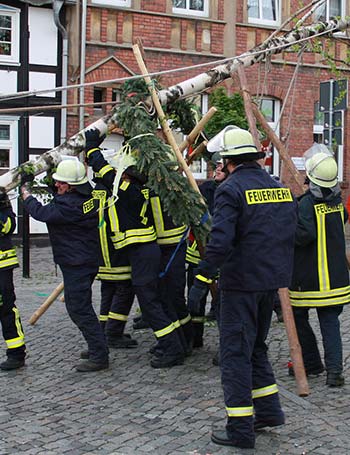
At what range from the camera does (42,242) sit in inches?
662

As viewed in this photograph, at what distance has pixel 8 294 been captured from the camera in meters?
6.57

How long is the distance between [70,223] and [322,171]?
6.93 ft

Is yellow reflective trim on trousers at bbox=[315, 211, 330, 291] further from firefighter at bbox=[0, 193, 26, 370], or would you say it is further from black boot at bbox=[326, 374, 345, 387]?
firefighter at bbox=[0, 193, 26, 370]

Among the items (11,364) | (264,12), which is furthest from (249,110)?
(264,12)

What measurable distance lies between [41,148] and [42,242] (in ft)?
6.77

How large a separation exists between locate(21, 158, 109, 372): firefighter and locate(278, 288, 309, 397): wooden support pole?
5.40 ft

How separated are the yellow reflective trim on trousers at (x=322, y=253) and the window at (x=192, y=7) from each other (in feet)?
42.7

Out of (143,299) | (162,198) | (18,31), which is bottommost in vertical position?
(143,299)

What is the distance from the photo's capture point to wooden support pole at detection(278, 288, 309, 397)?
5.71 metres

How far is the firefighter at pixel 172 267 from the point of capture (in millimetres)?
6957

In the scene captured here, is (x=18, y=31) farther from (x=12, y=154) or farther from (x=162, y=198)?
(x=162, y=198)

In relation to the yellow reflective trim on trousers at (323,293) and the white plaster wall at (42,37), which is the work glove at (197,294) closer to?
the yellow reflective trim on trousers at (323,293)

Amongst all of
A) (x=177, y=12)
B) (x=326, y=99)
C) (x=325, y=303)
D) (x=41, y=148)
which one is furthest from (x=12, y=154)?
(x=325, y=303)

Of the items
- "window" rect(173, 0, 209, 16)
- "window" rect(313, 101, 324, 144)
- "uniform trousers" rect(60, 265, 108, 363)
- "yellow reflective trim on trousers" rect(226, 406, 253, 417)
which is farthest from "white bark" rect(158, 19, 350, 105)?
"window" rect(313, 101, 324, 144)
